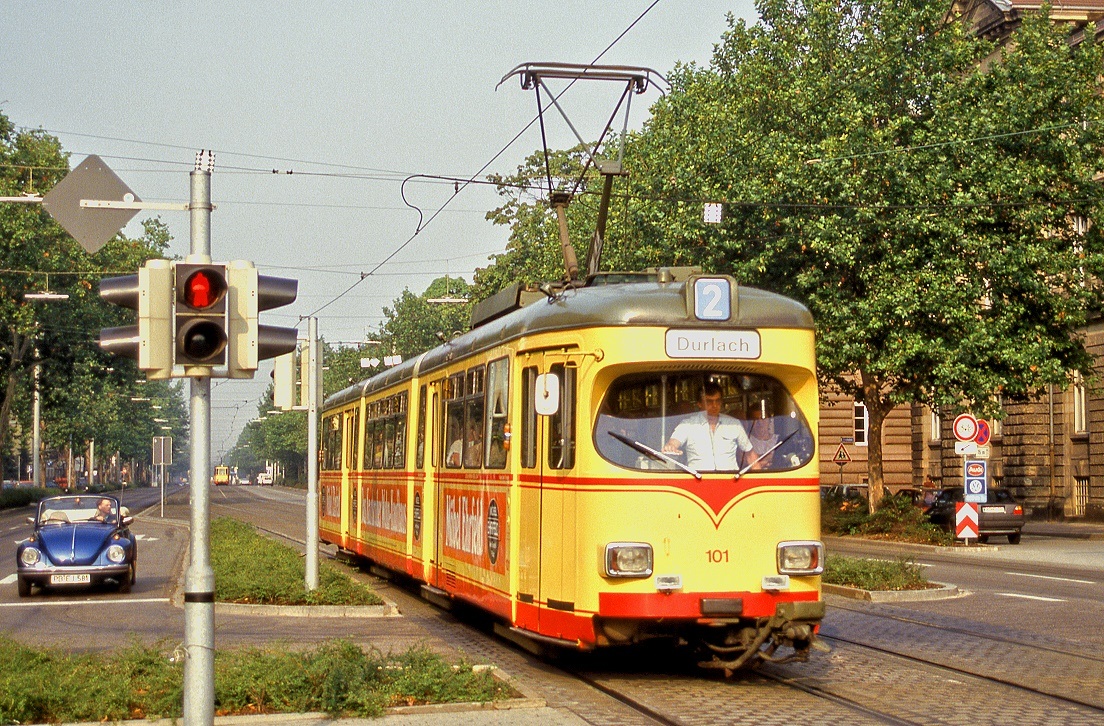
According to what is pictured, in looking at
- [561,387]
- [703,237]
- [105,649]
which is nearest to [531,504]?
[561,387]

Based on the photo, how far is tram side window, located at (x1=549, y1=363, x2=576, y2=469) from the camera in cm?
1155

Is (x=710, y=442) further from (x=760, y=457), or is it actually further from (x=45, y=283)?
(x=45, y=283)

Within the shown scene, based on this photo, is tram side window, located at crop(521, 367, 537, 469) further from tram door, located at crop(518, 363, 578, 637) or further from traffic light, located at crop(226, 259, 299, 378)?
traffic light, located at crop(226, 259, 299, 378)

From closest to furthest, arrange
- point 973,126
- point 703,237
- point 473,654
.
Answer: point 473,654
point 973,126
point 703,237

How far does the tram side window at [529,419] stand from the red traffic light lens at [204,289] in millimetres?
4715

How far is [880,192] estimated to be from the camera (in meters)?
34.3

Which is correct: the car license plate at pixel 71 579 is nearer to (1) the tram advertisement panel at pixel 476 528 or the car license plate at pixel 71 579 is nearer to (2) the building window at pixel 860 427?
(1) the tram advertisement panel at pixel 476 528

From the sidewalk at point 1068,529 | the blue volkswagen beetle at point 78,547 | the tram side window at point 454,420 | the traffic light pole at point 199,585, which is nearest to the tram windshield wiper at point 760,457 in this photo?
the tram side window at point 454,420

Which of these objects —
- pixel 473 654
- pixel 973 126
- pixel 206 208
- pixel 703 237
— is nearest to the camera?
A: pixel 206 208

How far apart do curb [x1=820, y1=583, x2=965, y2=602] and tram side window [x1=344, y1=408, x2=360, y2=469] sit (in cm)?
815

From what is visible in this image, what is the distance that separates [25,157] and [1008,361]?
3916cm

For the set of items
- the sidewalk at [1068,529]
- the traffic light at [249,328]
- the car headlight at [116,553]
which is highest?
the traffic light at [249,328]

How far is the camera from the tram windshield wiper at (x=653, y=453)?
11195 millimetres

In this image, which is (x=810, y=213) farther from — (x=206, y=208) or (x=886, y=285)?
(x=206, y=208)
